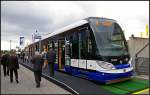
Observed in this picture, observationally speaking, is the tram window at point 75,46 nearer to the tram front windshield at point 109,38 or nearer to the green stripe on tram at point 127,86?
the tram front windshield at point 109,38

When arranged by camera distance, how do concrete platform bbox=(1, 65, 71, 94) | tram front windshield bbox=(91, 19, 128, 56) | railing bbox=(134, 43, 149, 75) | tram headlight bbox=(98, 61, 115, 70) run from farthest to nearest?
railing bbox=(134, 43, 149, 75) < tram front windshield bbox=(91, 19, 128, 56) < tram headlight bbox=(98, 61, 115, 70) < concrete platform bbox=(1, 65, 71, 94)

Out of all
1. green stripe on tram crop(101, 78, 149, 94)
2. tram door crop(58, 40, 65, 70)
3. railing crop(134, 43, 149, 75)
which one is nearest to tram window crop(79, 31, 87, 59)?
green stripe on tram crop(101, 78, 149, 94)

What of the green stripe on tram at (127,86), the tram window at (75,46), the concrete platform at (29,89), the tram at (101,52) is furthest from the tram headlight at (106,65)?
the tram window at (75,46)

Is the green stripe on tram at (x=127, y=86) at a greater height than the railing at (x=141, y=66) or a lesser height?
lesser

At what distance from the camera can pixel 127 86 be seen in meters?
13.0

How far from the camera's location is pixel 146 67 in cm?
1727

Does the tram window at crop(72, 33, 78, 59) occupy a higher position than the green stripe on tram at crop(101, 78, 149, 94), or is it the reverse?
the tram window at crop(72, 33, 78, 59)

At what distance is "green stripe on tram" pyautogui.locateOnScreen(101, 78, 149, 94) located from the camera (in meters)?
12.1

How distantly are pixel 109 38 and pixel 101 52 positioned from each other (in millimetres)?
929

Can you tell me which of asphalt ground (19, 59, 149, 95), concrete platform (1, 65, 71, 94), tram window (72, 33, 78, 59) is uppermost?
tram window (72, 33, 78, 59)

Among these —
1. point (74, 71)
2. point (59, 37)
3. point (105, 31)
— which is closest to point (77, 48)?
point (74, 71)

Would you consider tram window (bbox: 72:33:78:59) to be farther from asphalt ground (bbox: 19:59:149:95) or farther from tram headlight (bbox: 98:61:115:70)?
tram headlight (bbox: 98:61:115:70)

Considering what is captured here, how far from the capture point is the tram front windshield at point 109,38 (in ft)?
44.8

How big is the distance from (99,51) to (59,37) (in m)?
6.93
